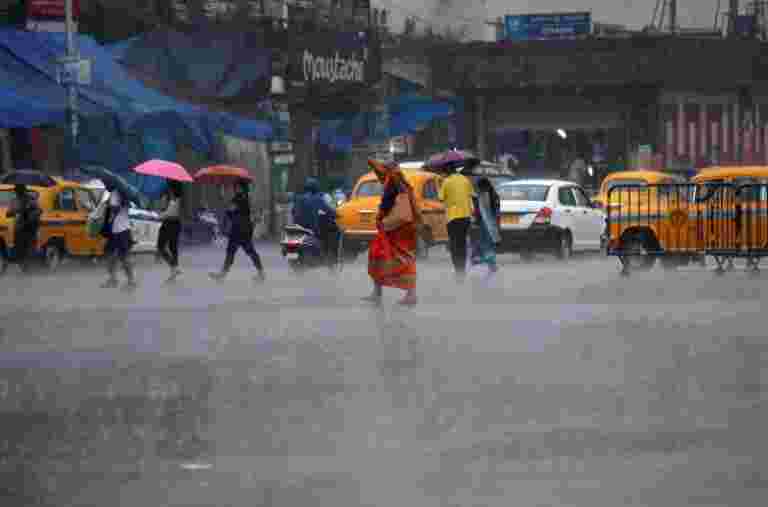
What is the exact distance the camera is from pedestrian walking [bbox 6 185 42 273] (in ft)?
88.7

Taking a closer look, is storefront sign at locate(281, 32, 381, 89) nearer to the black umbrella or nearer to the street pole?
the street pole

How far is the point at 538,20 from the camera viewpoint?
2955 inches

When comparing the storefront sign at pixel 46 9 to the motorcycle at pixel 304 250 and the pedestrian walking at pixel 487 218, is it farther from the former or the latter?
the pedestrian walking at pixel 487 218

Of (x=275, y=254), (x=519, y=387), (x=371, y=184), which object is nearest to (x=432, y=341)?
(x=519, y=387)

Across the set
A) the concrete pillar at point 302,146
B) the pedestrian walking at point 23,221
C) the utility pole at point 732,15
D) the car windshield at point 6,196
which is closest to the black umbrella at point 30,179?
the car windshield at point 6,196

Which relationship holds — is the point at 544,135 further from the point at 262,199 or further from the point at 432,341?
the point at 432,341

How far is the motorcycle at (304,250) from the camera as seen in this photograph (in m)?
26.6

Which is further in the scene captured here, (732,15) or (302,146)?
(732,15)

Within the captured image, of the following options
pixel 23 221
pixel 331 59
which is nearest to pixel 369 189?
pixel 23 221

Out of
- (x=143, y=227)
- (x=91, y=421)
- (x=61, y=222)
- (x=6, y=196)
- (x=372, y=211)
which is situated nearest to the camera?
(x=91, y=421)

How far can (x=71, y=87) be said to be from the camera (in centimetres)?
3381

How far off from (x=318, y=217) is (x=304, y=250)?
60 centimetres

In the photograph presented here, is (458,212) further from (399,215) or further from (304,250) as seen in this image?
(399,215)

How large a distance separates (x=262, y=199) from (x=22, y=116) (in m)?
15.2
